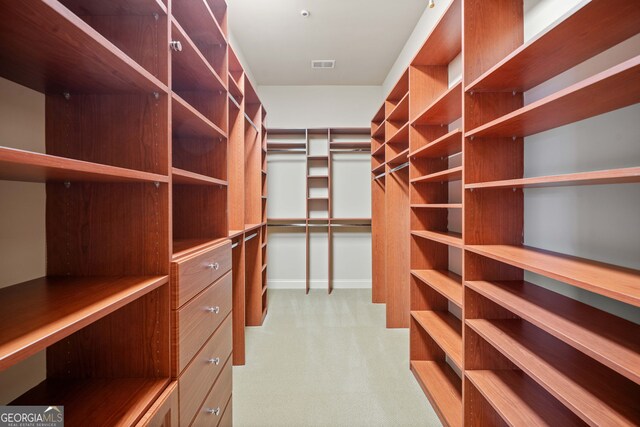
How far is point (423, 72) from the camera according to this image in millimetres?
2105

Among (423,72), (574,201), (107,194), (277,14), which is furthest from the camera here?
(277,14)

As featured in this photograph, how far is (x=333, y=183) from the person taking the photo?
407 centimetres

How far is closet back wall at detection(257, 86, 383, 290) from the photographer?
4.01 m

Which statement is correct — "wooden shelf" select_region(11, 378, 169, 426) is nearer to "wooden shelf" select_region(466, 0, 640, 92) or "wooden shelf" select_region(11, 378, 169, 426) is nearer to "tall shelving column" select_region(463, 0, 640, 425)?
"tall shelving column" select_region(463, 0, 640, 425)

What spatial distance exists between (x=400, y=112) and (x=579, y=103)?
1854 mm

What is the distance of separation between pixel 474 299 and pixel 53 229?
5.65 feet

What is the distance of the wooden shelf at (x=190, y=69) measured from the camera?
1.08 m

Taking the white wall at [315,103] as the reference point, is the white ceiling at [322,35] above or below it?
above

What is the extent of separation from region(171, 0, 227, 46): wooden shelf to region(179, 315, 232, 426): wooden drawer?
5.07 ft

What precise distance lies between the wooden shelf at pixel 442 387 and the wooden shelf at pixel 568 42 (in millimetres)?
1728

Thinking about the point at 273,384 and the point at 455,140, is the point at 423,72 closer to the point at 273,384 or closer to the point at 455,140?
the point at 455,140

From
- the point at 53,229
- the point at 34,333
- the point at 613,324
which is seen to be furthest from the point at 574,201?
the point at 53,229

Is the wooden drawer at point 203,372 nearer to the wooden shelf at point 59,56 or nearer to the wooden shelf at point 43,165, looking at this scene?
the wooden shelf at point 43,165

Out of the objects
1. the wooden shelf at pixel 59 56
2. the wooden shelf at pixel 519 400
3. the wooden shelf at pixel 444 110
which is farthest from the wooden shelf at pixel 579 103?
the wooden shelf at pixel 59 56
